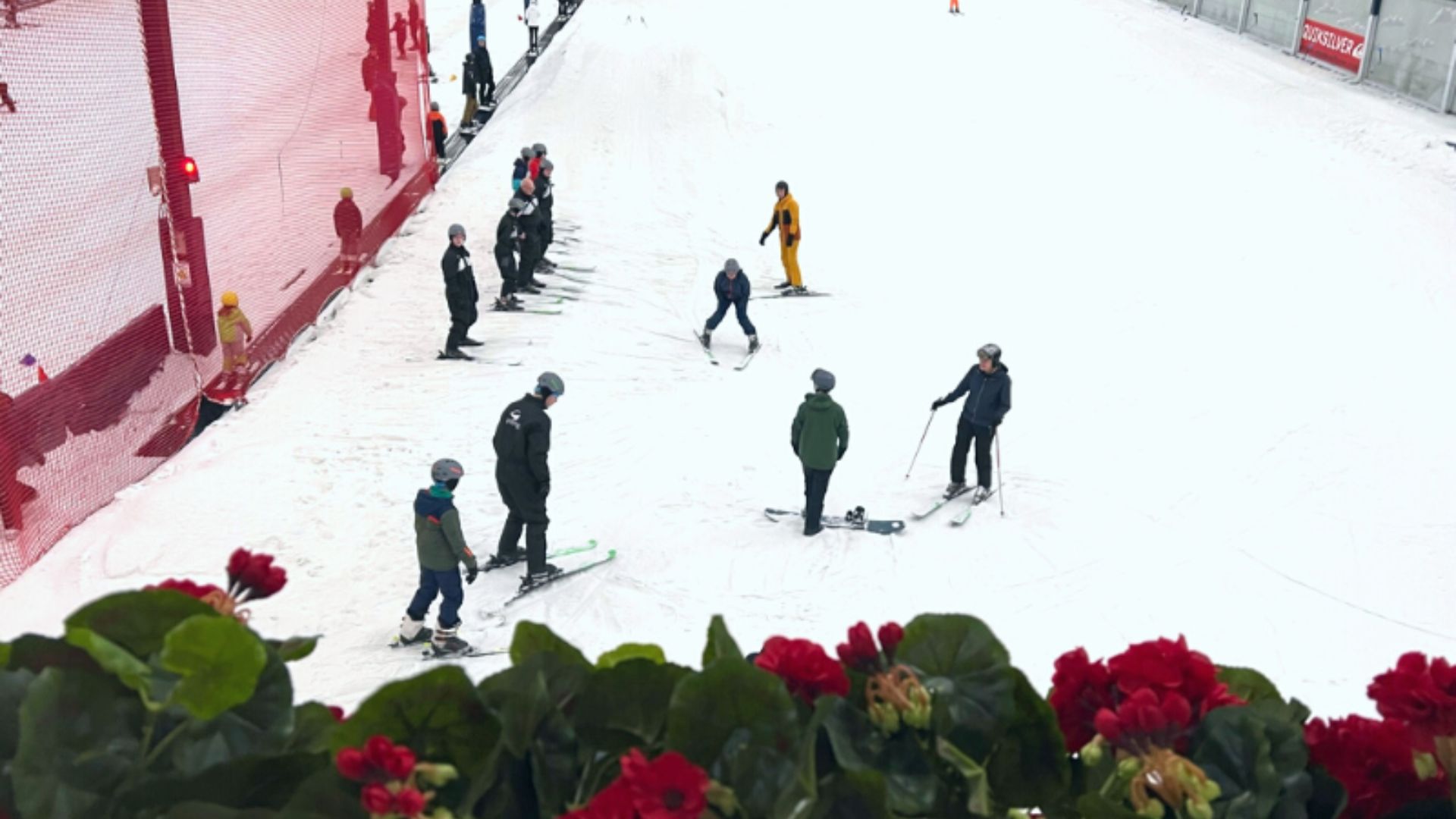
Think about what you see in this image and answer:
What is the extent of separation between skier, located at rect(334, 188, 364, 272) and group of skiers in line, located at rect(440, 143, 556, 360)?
1619 mm

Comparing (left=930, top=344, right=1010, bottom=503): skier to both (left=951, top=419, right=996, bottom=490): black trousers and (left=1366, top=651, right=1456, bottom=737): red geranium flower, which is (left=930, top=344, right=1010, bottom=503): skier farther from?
(left=1366, top=651, right=1456, bottom=737): red geranium flower

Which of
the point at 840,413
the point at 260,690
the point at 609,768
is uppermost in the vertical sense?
the point at 260,690

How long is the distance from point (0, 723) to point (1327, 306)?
623 inches

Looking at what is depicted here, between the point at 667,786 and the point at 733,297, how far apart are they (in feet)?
40.0

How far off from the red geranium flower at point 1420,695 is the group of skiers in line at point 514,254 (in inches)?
468

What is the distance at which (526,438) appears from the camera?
9.07 metres

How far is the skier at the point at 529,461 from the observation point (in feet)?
29.6

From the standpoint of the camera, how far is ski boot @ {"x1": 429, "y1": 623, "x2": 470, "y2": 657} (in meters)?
8.40

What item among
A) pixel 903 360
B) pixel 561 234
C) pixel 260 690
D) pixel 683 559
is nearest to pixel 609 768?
pixel 260 690

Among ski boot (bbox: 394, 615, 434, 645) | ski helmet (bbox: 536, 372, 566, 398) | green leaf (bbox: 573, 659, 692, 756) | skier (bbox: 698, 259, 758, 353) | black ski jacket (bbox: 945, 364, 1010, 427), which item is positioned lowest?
ski boot (bbox: 394, 615, 434, 645)

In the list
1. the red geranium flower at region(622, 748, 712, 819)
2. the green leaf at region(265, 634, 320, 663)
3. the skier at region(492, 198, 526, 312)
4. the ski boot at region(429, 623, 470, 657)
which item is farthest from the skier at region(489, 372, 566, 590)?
the red geranium flower at region(622, 748, 712, 819)

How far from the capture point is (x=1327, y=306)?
50.2 feet

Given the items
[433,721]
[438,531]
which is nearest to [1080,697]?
[433,721]

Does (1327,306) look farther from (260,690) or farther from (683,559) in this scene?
(260,690)
